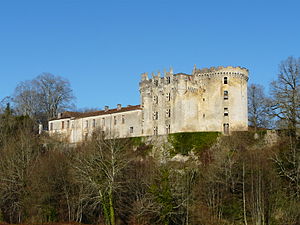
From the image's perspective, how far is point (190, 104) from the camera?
187ft

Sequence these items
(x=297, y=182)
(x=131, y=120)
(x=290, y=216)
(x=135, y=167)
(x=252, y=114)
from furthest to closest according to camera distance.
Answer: (x=252, y=114)
(x=131, y=120)
(x=135, y=167)
(x=297, y=182)
(x=290, y=216)

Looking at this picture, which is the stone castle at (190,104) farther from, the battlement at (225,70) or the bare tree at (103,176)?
the bare tree at (103,176)

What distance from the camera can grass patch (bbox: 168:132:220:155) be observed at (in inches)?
2060

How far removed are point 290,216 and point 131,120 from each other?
28729 mm

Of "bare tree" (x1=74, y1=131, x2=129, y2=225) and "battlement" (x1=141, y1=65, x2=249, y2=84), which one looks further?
"battlement" (x1=141, y1=65, x2=249, y2=84)

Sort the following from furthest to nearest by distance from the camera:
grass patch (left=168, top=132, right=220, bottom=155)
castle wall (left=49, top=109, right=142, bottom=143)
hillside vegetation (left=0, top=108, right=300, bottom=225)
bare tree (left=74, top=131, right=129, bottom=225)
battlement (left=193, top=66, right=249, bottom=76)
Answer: castle wall (left=49, top=109, right=142, bottom=143)
battlement (left=193, top=66, right=249, bottom=76)
grass patch (left=168, top=132, right=220, bottom=155)
hillside vegetation (left=0, top=108, right=300, bottom=225)
bare tree (left=74, top=131, right=129, bottom=225)

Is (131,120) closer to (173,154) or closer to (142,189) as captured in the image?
(173,154)

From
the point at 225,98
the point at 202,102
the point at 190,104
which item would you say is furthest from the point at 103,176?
the point at 225,98

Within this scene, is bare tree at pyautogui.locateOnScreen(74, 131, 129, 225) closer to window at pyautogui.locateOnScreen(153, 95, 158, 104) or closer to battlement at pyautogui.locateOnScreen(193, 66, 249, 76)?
window at pyautogui.locateOnScreen(153, 95, 158, 104)

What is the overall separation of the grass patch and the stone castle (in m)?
2.48

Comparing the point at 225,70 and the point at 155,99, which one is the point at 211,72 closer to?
the point at 225,70

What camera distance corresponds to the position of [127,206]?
4572cm

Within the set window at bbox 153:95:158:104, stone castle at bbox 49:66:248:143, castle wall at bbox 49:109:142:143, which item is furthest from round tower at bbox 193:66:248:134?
castle wall at bbox 49:109:142:143

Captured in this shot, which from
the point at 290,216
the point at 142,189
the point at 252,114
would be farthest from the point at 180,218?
the point at 252,114
